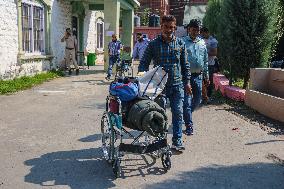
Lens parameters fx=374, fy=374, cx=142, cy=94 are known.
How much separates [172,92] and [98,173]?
5.21 feet

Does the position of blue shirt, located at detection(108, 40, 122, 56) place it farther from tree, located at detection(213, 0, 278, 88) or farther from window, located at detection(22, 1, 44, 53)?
tree, located at detection(213, 0, 278, 88)

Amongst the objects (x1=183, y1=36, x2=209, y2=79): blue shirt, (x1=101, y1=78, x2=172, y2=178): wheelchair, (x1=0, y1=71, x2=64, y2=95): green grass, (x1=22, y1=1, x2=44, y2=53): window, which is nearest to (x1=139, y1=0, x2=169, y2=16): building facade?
(x1=22, y1=1, x2=44, y2=53): window

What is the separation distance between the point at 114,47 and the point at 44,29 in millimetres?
3096

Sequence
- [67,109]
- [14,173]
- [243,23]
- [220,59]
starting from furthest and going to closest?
[220,59] → [243,23] → [67,109] → [14,173]

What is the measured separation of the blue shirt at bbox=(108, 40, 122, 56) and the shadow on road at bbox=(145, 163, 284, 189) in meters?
10.3

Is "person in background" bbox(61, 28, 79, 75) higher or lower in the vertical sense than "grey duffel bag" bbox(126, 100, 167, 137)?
higher

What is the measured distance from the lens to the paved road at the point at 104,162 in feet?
14.7

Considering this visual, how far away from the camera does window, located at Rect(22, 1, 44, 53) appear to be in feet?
45.4

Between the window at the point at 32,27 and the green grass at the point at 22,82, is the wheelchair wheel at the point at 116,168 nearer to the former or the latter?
the green grass at the point at 22,82

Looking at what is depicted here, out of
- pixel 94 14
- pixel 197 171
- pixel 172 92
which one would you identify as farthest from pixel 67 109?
pixel 94 14

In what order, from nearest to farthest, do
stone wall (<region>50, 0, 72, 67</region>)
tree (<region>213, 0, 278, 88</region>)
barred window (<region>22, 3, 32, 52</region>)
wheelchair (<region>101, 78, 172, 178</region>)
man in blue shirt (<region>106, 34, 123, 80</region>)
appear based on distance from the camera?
wheelchair (<region>101, 78, 172, 178</region>)
tree (<region>213, 0, 278, 88</region>)
barred window (<region>22, 3, 32, 52</region>)
man in blue shirt (<region>106, 34, 123, 80</region>)
stone wall (<region>50, 0, 72, 67</region>)

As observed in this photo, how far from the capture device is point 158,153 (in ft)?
→ 15.7

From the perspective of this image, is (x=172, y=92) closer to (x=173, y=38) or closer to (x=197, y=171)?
(x=173, y=38)

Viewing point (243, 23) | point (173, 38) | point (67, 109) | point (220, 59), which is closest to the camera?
point (173, 38)
